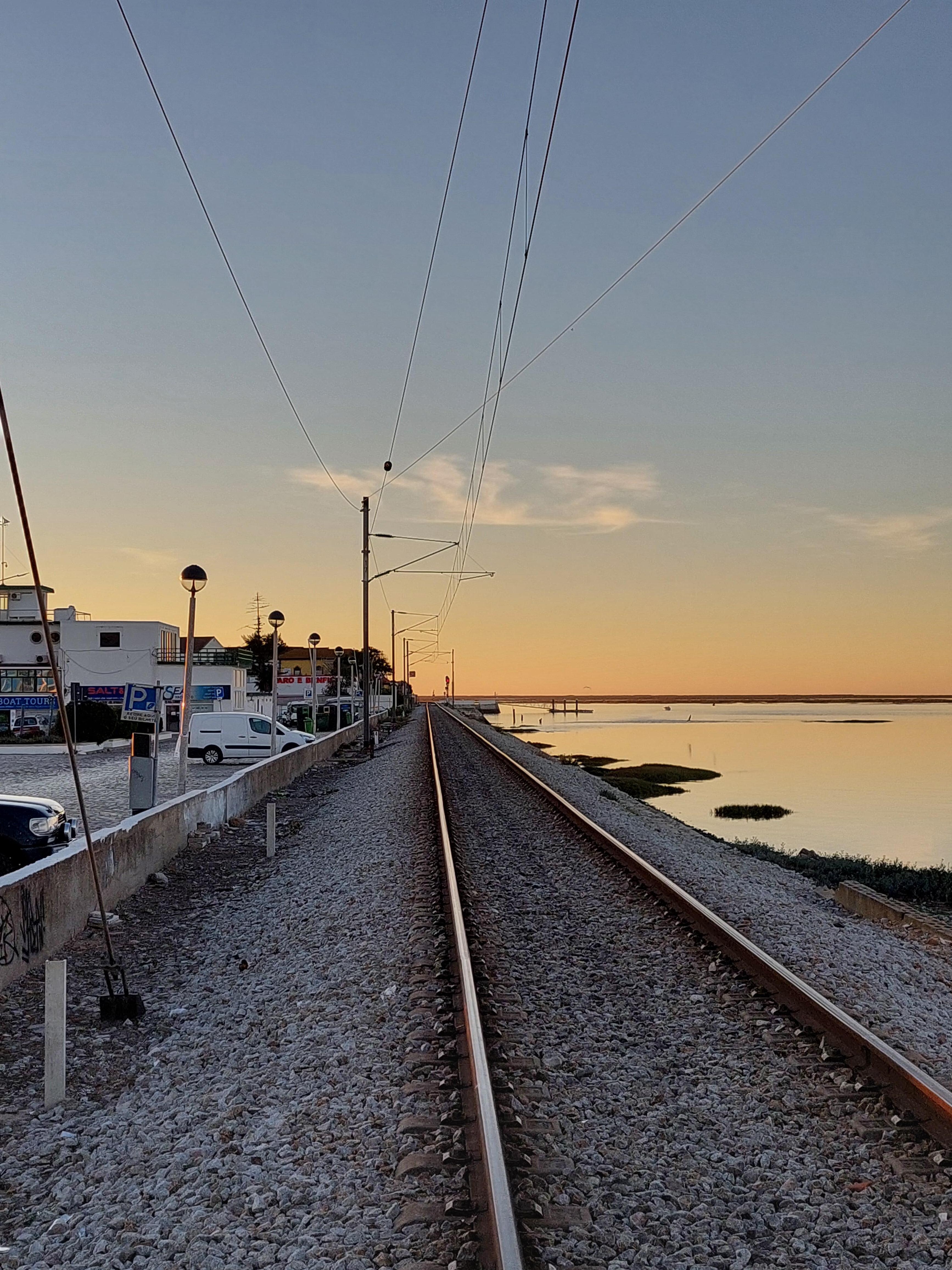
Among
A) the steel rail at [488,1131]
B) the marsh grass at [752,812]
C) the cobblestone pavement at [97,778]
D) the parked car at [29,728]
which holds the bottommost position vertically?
the marsh grass at [752,812]

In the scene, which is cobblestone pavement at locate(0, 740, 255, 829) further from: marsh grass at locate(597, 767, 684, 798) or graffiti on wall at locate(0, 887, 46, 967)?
marsh grass at locate(597, 767, 684, 798)

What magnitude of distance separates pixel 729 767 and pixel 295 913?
48308 millimetres

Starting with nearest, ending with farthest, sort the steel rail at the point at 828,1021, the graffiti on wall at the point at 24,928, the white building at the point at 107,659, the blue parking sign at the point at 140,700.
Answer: the steel rail at the point at 828,1021 < the graffiti on wall at the point at 24,928 < the blue parking sign at the point at 140,700 < the white building at the point at 107,659

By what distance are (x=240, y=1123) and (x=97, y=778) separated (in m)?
23.3

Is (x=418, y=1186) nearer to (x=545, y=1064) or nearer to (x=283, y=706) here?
(x=545, y=1064)

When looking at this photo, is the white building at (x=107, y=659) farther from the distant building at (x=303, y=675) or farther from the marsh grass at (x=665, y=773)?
the marsh grass at (x=665, y=773)

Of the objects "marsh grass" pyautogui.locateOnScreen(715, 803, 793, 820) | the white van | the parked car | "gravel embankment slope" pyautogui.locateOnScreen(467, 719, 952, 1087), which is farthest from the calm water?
the parked car

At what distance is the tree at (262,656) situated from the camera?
127375 millimetres

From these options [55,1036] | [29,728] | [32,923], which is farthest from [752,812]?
[29,728]

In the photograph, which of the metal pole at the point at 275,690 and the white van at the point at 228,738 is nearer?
the metal pole at the point at 275,690

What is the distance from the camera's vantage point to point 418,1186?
4.87 m

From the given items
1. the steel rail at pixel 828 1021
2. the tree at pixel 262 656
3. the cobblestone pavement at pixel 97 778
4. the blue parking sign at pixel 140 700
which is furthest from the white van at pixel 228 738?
the tree at pixel 262 656

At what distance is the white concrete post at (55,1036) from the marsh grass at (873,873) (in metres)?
12.0

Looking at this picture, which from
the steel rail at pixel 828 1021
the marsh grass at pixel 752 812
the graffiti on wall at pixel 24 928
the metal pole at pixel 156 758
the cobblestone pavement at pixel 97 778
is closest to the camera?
the steel rail at pixel 828 1021
